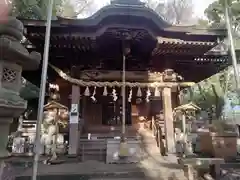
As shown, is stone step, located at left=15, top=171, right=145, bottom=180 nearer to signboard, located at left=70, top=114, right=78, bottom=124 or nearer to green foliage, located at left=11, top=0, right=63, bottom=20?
signboard, located at left=70, top=114, right=78, bottom=124

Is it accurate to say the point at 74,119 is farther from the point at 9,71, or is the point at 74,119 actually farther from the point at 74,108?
the point at 9,71

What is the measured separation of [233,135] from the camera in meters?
8.29

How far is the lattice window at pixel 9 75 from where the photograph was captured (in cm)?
311

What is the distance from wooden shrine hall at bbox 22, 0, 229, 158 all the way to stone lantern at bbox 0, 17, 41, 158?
14.8 ft

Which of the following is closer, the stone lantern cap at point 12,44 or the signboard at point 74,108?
the stone lantern cap at point 12,44

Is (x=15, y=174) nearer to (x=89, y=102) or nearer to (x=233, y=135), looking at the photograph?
(x=89, y=102)

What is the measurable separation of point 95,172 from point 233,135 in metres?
5.75

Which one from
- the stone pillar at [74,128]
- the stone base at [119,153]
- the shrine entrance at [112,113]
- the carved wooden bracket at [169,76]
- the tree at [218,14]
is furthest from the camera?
the tree at [218,14]

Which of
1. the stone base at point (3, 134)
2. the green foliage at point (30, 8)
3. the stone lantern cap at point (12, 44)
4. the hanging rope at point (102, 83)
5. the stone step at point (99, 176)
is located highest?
the green foliage at point (30, 8)

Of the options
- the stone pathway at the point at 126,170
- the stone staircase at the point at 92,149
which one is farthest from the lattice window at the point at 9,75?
the stone staircase at the point at 92,149

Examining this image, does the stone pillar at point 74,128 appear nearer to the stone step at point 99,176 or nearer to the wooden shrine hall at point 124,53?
the wooden shrine hall at point 124,53

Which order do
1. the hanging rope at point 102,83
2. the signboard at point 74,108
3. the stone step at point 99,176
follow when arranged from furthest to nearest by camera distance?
1. the hanging rope at point 102,83
2. the signboard at point 74,108
3. the stone step at point 99,176

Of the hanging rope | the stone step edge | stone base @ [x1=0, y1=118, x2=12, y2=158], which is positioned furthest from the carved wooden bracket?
stone base @ [x1=0, y1=118, x2=12, y2=158]

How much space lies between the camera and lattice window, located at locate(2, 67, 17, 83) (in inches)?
122
